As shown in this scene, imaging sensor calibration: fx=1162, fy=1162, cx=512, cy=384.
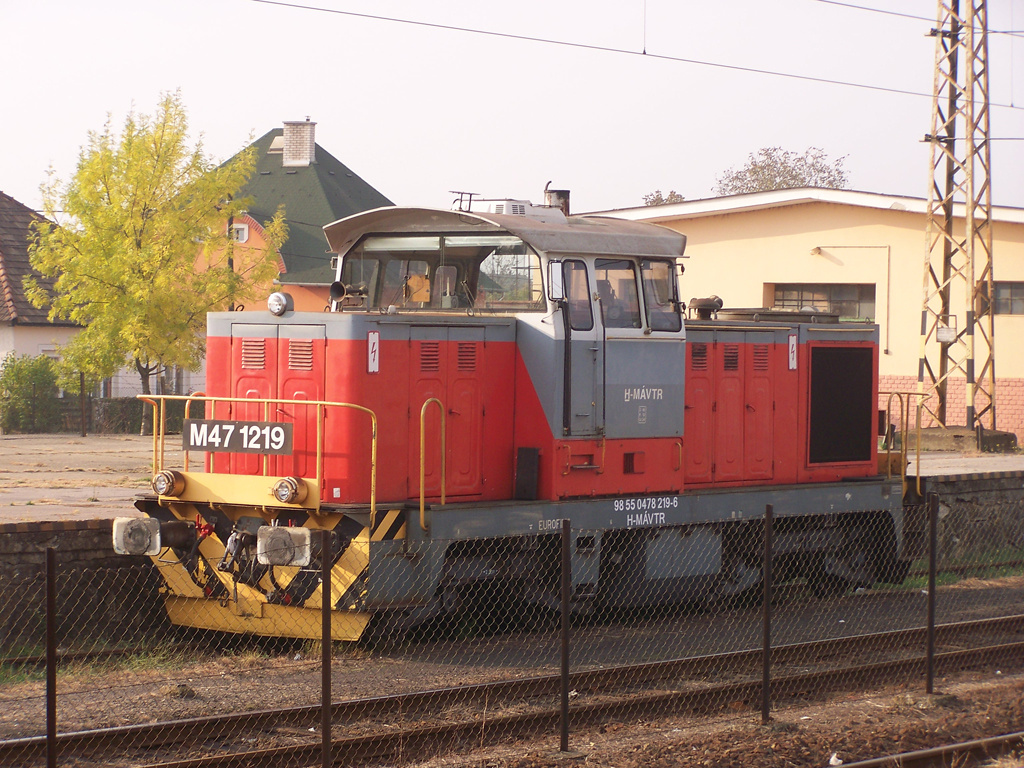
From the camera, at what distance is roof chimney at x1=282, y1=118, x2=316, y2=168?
4716 centimetres

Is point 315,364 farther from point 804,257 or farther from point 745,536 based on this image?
point 804,257

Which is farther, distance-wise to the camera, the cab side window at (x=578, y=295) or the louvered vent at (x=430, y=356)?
the cab side window at (x=578, y=295)

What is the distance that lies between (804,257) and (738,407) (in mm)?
20779

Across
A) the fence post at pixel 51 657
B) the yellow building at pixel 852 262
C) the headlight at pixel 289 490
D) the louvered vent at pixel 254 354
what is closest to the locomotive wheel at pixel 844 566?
the headlight at pixel 289 490

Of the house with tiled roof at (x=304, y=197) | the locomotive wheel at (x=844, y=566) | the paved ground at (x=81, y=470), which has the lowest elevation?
the locomotive wheel at (x=844, y=566)

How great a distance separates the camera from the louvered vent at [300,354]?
9.21 meters

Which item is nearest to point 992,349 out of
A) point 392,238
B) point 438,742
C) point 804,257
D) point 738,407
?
point 804,257

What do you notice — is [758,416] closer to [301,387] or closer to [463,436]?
[463,436]

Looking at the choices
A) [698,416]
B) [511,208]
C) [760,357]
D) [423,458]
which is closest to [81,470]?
[511,208]

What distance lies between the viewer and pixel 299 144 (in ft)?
155

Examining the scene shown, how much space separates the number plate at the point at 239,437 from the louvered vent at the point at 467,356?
63.2 inches

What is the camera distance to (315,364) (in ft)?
30.1

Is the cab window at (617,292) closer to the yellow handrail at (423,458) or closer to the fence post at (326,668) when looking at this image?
the yellow handrail at (423,458)

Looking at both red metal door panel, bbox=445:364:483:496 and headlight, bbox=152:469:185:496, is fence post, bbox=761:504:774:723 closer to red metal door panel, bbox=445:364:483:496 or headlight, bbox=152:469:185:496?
red metal door panel, bbox=445:364:483:496
